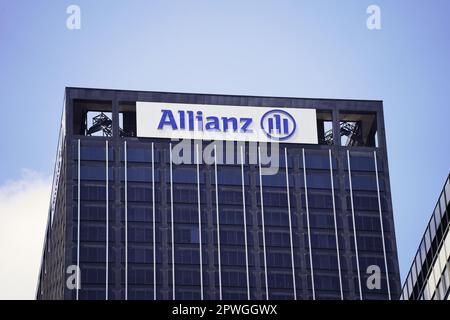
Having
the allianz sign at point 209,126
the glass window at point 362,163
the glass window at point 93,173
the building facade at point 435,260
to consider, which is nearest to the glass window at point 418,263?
the building facade at point 435,260

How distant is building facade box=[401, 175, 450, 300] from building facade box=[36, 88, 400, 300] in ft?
284

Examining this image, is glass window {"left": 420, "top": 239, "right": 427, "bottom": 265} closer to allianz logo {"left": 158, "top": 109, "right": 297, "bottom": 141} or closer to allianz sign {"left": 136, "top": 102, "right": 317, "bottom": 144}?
allianz sign {"left": 136, "top": 102, "right": 317, "bottom": 144}

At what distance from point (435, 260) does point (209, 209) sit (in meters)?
99.4

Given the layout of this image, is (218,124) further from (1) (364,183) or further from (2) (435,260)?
(2) (435,260)

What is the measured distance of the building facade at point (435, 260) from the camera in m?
86.7

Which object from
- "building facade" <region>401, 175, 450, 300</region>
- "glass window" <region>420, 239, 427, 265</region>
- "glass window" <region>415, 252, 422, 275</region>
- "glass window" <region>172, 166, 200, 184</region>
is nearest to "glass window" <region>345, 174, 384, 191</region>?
"glass window" <region>172, 166, 200, 184</region>

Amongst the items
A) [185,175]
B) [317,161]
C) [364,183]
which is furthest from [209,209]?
[364,183]

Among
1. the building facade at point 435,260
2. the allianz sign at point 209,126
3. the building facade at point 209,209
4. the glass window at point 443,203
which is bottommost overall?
the building facade at point 435,260

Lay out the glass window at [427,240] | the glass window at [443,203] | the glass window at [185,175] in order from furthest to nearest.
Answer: the glass window at [185,175]
the glass window at [427,240]
the glass window at [443,203]

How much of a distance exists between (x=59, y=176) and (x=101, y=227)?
17662 millimetres

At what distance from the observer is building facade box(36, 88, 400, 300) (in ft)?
604

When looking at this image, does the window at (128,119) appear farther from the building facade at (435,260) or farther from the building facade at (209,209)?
the building facade at (435,260)

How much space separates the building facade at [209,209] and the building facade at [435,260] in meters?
86.6
